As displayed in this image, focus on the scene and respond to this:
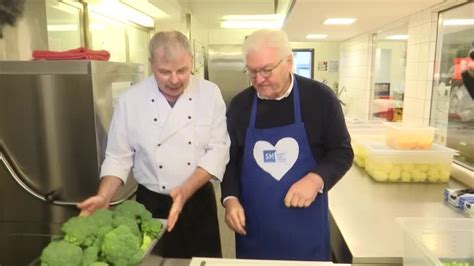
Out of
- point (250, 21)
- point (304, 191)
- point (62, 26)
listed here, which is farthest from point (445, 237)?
point (250, 21)

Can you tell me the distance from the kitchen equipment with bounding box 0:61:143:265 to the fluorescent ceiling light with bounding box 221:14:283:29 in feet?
10.4

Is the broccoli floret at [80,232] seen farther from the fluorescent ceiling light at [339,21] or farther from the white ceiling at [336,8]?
the fluorescent ceiling light at [339,21]

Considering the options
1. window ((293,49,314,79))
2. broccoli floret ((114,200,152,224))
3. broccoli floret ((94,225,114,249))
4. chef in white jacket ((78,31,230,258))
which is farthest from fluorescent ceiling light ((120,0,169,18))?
window ((293,49,314,79))

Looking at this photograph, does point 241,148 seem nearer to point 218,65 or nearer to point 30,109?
point 30,109

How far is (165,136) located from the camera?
123cm

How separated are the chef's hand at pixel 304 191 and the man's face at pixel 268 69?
29cm

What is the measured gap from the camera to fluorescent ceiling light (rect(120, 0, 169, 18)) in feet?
8.60

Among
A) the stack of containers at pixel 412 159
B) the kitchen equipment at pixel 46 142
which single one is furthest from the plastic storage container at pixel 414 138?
the kitchen equipment at pixel 46 142

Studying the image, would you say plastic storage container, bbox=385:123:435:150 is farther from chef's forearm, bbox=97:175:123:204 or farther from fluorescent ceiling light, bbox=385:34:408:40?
fluorescent ceiling light, bbox=385:34:408:40

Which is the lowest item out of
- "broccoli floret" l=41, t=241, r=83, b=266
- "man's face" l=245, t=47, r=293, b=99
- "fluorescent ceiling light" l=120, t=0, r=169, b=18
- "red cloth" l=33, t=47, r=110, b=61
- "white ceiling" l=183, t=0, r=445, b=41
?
"broccoli floret" l=41, t=241, r=83, b=266

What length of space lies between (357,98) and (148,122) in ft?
11.3

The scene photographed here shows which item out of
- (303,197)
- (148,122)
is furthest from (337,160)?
(148,122)

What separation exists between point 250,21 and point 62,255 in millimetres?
4766

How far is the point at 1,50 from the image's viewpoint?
4.85ft
